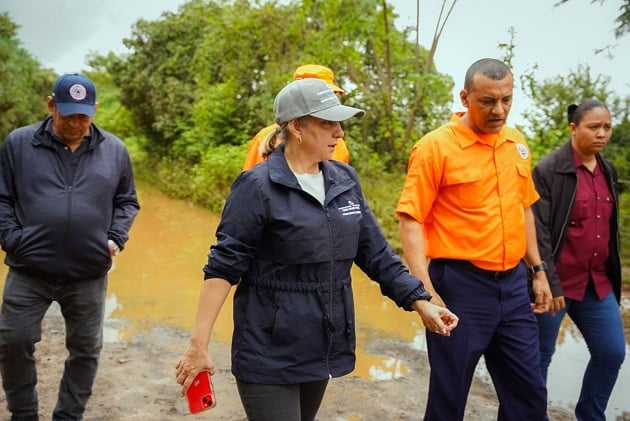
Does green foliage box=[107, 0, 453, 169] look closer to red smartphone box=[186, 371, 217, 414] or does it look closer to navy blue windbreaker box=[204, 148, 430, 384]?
navy blue windbreaker box=[204, 148, 430, 384]

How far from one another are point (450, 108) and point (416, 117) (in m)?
0.70

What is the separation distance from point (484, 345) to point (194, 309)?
190 inches

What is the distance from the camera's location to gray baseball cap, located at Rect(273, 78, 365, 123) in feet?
9.36

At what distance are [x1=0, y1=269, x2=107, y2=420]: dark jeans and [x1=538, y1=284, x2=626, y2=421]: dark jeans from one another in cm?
272

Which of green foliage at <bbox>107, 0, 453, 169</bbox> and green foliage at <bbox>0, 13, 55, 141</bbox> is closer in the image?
green foliage at <bbox>107, 0, 453, 169</bbox>

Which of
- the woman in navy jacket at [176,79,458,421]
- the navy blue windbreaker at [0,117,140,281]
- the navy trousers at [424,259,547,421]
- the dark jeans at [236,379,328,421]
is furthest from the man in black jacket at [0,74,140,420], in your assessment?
the navy trousers at [424,259,547,421]

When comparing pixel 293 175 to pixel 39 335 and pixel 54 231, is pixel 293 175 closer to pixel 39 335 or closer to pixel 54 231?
pixel 54 231

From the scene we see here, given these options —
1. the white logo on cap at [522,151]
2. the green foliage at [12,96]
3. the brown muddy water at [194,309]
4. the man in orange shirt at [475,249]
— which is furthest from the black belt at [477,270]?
the green foliage at [12,96]

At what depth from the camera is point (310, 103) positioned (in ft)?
9.36

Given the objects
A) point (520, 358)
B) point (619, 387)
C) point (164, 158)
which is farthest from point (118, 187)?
point (164, 158)

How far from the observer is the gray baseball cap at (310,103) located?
285cm

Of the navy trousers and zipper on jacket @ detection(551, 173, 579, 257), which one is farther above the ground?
zipper on jacket @ detection(551, 173, 579, 257)

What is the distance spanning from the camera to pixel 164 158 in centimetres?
2142

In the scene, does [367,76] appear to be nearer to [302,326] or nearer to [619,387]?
[619,387]
